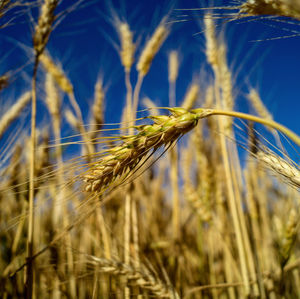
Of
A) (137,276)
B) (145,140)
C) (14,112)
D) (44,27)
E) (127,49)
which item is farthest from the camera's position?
(127,49)

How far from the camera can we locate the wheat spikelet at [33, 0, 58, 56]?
1359 mm

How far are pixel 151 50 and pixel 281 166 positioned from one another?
5.17 ft

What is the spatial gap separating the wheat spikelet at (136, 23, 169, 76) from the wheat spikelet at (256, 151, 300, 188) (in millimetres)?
1427

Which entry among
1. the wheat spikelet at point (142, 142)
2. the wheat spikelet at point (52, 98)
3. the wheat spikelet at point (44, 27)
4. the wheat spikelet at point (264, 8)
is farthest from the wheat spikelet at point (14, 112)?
the wheat spikelet at point (264, 8)

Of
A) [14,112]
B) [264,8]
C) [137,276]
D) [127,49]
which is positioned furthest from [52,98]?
[264,8]

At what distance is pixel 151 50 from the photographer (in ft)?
6.73

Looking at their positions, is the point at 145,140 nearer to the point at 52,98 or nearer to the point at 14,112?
the point at 14,112

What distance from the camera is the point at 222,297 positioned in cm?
167

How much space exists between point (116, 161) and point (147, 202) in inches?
62.6

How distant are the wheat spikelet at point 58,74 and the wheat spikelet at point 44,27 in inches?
24.1

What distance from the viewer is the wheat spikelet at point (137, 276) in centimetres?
110

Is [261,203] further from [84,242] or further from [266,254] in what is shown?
[84,242]

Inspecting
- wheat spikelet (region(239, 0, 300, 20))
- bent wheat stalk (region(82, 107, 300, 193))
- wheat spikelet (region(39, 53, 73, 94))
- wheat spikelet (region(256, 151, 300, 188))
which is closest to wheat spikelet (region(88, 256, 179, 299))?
bent wheat stalk (region(82, 107, 300, 193))

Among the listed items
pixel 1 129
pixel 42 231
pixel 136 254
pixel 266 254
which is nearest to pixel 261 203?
pixel 266 254
